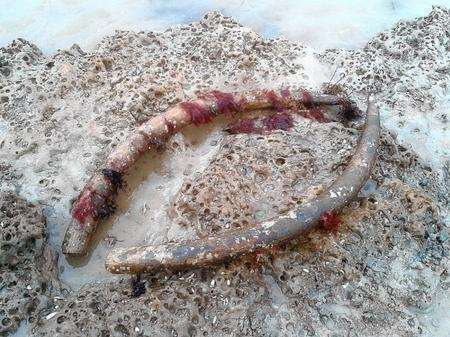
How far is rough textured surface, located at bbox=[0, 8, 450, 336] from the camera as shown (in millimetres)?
4430

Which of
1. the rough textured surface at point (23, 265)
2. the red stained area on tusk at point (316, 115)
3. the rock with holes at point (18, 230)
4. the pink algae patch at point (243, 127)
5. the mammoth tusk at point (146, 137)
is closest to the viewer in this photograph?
the rough textured surface at point (23, 265)

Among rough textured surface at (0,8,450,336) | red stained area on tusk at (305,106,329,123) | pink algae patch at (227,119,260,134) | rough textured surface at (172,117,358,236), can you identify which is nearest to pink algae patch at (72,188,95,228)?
rough textured surface at (0,8,450,336)

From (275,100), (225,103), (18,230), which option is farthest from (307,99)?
(18,230)

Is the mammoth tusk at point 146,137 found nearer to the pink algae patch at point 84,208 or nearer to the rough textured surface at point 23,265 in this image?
the pink algae patch at point 84,208

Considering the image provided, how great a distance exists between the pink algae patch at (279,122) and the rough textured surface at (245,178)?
1.03 ft

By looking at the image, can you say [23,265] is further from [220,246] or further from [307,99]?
[307,99]

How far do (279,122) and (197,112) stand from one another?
108 cm

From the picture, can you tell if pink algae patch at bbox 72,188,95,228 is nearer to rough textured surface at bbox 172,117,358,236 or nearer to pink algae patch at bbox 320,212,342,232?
rough textured surface at bbox 172,117,358,236

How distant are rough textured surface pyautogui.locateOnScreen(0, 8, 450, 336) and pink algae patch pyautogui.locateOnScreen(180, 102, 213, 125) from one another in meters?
0.55

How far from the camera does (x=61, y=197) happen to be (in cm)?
547

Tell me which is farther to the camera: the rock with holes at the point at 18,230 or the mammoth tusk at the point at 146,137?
the mammoth tusk at the point at 146,137

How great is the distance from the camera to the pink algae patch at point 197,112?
19.8ft

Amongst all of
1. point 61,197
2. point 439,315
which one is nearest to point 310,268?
point 439,315

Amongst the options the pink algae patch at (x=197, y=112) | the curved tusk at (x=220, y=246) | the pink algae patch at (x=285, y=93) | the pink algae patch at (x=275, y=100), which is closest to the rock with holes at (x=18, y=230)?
the curved tusk at (x=220, y=246)
